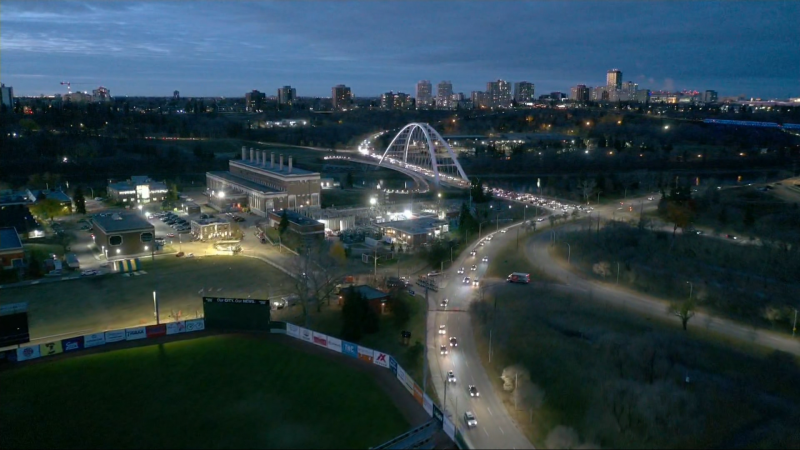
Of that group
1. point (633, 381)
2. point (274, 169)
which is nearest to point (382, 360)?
point (633, 381)

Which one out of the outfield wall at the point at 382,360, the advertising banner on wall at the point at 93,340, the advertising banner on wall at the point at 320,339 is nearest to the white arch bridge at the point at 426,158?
the outfield wall at the point at 382,360

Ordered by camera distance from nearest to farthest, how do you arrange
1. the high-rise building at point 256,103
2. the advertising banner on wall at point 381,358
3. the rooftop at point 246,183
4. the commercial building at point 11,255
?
the advertising banner on wall at point 381,358 < the commercial building at point 11,255 < the rooftop at point 246,183 < the high-rise building at point 256,103

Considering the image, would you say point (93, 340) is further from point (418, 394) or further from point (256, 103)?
point (256, 103)

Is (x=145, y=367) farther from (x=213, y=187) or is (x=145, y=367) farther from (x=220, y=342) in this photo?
(x=213, y=187)

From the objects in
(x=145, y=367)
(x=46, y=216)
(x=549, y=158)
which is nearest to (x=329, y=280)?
(x=145, y=367)

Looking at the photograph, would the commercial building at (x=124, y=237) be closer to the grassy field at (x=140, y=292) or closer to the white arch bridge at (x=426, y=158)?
the grassy field at (x=140, y=292)

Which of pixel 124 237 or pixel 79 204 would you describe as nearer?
pixel 124 237

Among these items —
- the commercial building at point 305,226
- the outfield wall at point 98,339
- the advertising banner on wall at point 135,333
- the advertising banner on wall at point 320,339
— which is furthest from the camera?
the commercial building at point 305,226

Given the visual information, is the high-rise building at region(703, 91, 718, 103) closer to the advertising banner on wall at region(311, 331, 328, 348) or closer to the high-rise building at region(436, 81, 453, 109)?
the high-rise building at region(436, 81, 453, 109)
